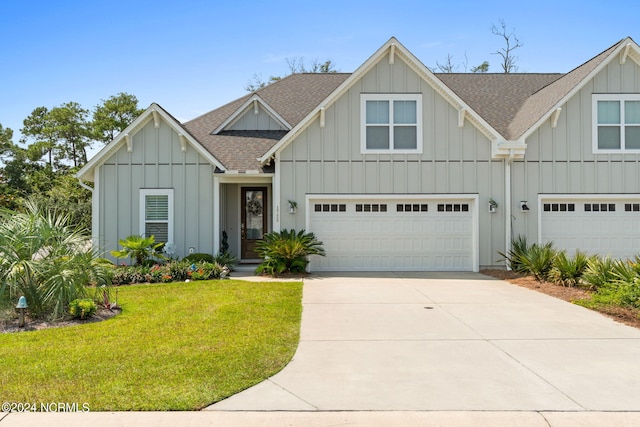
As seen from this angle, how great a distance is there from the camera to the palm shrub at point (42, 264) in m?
7.80

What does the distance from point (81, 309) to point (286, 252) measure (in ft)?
20.4

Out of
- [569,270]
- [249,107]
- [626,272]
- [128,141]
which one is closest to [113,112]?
[249,107]

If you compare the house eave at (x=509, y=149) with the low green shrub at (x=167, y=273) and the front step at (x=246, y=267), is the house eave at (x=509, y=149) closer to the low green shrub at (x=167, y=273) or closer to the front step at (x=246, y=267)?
the front step at (x=246, y=267)

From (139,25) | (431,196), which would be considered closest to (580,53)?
(431,196)

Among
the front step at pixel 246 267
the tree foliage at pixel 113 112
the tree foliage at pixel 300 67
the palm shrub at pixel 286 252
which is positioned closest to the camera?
the palm shrub at pixel 286 252

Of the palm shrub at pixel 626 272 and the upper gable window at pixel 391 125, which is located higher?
the upper gable window at pixel 391 125

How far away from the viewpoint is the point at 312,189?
14414mm

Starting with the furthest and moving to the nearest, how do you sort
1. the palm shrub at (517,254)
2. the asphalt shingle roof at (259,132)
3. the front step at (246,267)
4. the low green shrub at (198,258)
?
the asphalt shingle roof at (259,132)
the front step at (246,267)
the palm shrub at (517,254)
the low green shrub at (198,258)

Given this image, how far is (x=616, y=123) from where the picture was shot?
1447 cm

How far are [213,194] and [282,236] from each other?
268 centimetres

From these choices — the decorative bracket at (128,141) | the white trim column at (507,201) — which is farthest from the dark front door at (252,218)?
the white trim column at (507,201)

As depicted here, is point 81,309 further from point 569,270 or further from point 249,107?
point 249,107

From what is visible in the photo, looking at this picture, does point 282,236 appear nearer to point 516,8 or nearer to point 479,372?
point 479,372

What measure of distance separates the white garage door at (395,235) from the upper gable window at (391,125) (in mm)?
1692
